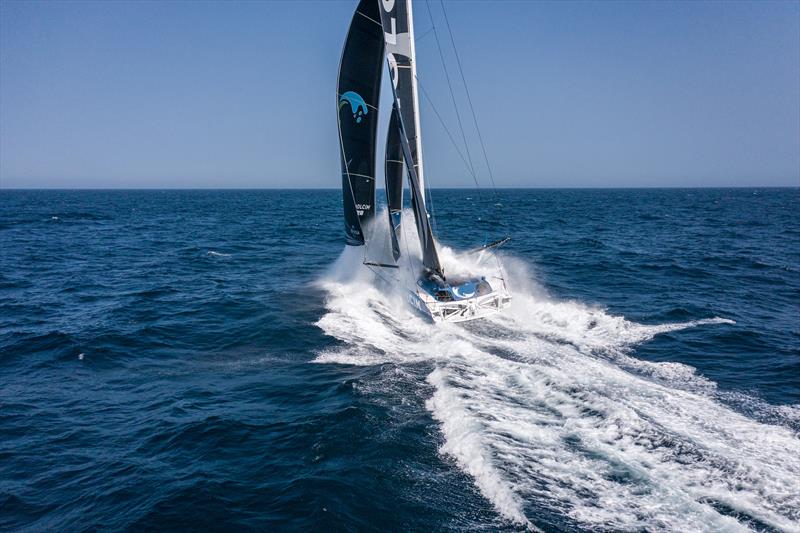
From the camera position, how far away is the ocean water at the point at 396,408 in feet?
26.3

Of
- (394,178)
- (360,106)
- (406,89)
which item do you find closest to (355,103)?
(360,106)

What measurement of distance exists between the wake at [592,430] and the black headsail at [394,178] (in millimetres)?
6492

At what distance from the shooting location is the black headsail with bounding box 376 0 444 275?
744 inches

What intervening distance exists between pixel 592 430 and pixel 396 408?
14.6ft

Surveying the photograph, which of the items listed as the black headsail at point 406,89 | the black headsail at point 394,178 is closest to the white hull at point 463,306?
the black headsail at point 406,89

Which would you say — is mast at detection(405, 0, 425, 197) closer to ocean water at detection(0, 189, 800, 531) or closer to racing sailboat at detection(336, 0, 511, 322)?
racing sailboat at detection(336, 0, 511, 322)

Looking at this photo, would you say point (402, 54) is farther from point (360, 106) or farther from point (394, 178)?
point (394, 178)

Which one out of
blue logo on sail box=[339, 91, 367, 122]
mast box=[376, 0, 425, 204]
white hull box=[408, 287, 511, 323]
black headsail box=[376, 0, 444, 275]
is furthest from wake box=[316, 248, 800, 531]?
blue logo on sail box=[339, 91, 367, 122]

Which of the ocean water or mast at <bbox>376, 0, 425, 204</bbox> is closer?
the ocean water

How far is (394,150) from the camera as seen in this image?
22094 millimetres

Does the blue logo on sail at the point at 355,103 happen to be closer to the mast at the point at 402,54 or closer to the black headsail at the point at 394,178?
the black headsail at the point at 394,178

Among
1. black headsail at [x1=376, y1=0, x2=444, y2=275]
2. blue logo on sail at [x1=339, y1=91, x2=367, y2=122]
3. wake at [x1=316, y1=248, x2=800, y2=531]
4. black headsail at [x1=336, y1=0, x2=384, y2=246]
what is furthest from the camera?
blue logo on sail at [x1=339, y1=91, x2=367, y2=122]

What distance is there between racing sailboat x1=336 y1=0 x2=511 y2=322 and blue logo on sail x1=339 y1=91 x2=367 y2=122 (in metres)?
0.04

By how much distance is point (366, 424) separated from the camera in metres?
10.9
